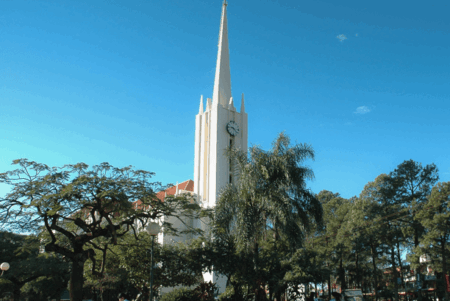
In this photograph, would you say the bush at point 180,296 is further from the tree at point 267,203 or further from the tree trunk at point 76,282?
the tree trunk at point 76,282

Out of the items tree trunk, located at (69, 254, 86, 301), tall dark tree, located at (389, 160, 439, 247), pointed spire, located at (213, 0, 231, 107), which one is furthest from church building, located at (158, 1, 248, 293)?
tree trunk, located at (69, 254, 86, 301)

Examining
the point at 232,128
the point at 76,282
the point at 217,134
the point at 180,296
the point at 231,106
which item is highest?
the point at 231,106

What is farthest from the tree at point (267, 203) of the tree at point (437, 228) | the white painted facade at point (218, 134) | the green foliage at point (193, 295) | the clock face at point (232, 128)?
the clock face at point (232, 128)

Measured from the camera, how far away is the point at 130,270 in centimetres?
2205

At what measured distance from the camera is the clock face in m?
48.2

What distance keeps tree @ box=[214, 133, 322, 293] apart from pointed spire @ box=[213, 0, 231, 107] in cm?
2936

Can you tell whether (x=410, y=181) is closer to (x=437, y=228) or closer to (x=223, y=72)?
(x=437, y=228)

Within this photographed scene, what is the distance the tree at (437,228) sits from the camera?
2891 cm

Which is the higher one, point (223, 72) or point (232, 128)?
point (223, 72)

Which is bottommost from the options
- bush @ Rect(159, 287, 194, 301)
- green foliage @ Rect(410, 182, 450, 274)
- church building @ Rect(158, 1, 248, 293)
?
bush @ Rect(159, 287, 194, 301)

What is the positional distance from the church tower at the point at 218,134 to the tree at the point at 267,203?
22.9 meters

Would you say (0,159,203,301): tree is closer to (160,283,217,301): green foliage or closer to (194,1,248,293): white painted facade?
(160,283,217,301): green foliage

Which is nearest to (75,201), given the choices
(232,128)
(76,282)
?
(76,282)

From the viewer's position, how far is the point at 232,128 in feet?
159
